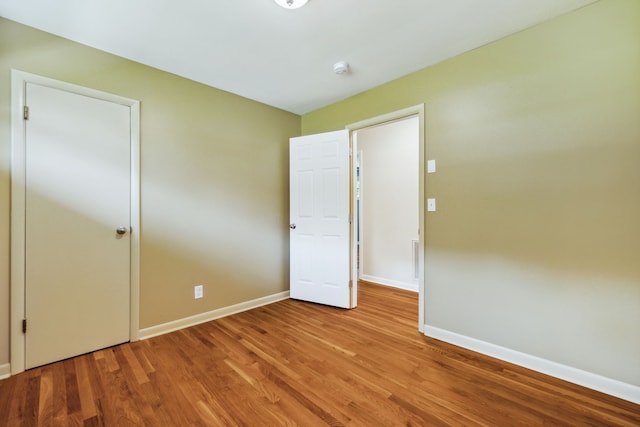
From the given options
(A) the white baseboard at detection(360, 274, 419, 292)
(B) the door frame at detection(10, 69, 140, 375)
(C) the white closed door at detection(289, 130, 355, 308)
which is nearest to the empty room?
(B) the door frame at detection(10, 69, 140, 375)

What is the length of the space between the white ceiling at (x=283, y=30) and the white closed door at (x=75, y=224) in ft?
1.77

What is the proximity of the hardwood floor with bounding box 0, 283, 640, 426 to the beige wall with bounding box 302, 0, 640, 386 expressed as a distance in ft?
1.11

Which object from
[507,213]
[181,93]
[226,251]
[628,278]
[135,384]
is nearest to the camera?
[628,278]

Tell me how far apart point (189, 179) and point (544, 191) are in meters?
2.93

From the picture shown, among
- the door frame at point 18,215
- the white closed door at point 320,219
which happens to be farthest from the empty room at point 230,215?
the white closed door at point 320,219

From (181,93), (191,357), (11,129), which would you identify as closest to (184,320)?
(191,357)

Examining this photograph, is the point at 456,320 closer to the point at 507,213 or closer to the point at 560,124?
the point at 507,213

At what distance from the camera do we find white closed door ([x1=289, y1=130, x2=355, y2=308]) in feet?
9.84

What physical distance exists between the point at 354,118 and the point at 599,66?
1.90 m

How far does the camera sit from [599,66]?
65.6 inches

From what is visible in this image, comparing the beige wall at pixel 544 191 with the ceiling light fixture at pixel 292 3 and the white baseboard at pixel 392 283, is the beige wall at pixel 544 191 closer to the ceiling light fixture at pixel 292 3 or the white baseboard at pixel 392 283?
the ceiling light fixture at pixel 292 3

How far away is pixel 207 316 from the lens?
273 cm

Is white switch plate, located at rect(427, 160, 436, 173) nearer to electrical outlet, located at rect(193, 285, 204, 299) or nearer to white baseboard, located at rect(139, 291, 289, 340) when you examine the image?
white baseboard, located at rect(139, 291, 289, 340)

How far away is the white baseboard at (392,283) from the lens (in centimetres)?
379
